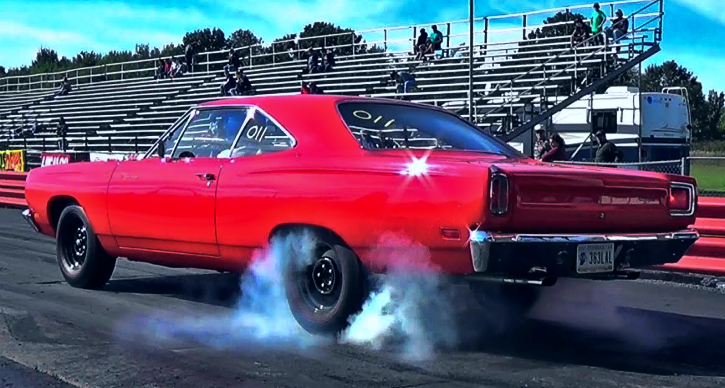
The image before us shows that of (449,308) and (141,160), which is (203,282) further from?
(449,308)

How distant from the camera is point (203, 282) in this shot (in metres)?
8.58

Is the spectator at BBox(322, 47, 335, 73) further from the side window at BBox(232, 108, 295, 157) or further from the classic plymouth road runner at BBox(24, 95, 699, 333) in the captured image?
the side window at BBox(232, 108, 295, 157)

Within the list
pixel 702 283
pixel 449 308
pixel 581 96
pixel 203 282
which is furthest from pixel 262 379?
pixel 581 96

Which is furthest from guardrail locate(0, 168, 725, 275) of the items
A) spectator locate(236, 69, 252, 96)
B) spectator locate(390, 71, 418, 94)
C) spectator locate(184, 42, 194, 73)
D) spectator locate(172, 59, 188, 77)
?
spectator locate(172, 59, 188, 77)

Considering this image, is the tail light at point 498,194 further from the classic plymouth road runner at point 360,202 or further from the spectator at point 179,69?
the spectator at point 179,69

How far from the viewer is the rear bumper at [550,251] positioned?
16.7ft

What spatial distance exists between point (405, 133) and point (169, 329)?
1.98 m

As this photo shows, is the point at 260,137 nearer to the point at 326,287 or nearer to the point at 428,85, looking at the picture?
the point at 326,287

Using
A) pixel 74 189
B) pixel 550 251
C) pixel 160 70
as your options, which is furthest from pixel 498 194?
pixel 160 70

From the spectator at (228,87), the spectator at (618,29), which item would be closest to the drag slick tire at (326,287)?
the spectator at (618,29)

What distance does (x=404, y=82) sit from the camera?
2686 cm

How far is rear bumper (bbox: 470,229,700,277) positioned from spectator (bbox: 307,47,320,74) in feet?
90.7

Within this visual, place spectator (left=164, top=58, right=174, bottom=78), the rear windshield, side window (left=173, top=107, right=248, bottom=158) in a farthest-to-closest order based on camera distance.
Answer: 1. spectator (left=164, top=58, right=174, bottom=78)
2. side window (left=173, top=107, right=248, bottom=158)
3. the rear windshield

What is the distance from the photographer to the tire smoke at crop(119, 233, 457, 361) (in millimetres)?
5494
